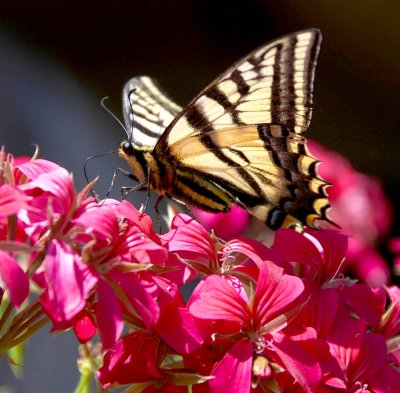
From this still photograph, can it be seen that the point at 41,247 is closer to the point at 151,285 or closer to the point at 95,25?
the point at 151,285

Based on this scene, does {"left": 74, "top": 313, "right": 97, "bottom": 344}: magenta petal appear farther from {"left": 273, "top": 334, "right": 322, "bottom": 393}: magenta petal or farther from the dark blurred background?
the dark blurred background

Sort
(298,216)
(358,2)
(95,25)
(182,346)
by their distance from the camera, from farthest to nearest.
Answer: (95,25), (358,2), (298,216), (182,346)

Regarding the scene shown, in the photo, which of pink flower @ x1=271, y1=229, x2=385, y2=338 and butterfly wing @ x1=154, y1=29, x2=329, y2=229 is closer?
pink flower @ x1=271, y1=229, x2=385, y2=338

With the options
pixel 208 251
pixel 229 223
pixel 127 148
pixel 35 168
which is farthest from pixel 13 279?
pixel 229 223

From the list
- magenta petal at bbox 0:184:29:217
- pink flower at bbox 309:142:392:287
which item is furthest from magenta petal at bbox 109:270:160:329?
pink flower at bbox 309:142:392:287

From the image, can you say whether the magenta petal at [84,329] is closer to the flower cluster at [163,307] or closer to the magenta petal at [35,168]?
the flower cluster at [163,307]

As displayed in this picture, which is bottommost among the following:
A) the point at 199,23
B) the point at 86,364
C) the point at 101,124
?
the point at 101,124

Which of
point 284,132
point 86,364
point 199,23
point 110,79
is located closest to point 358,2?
point 199,23
